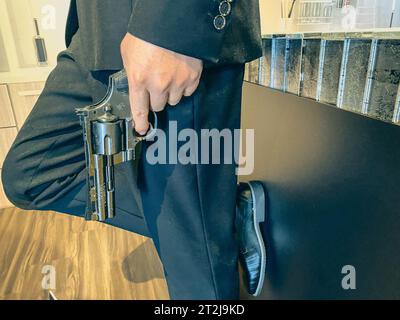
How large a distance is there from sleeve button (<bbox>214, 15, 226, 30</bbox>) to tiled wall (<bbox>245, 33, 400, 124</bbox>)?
7.7 inches

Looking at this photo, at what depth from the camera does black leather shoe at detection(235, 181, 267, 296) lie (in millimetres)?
718

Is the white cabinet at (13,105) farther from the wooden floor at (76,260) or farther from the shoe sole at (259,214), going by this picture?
the shoe sole at (259,214)

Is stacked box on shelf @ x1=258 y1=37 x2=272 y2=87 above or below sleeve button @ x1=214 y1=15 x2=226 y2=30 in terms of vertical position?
below

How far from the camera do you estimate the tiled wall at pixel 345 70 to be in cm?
39

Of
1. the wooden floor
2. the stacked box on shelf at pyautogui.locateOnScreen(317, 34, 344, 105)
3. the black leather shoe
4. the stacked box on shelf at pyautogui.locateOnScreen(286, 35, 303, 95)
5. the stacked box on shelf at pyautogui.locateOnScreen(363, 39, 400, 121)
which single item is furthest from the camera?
the wooden floor

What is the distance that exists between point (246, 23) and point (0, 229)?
1.36 metres

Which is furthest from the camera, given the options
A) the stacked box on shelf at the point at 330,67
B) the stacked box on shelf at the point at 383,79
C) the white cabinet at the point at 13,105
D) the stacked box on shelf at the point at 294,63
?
the white cabinet at the point at 13,105

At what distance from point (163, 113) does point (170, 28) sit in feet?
0.48

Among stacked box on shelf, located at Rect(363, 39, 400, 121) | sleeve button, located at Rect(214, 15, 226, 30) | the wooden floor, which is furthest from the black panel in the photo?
the wooden floor

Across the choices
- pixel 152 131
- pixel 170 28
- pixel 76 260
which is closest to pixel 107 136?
pixel 152 131

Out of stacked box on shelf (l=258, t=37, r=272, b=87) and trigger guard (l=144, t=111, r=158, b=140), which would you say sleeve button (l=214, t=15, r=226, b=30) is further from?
stacked box on shelf (l=258, t=37, r=272, b=87)

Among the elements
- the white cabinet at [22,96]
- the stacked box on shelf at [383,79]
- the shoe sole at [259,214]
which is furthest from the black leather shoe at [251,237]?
the white cabinet at [22,96]
